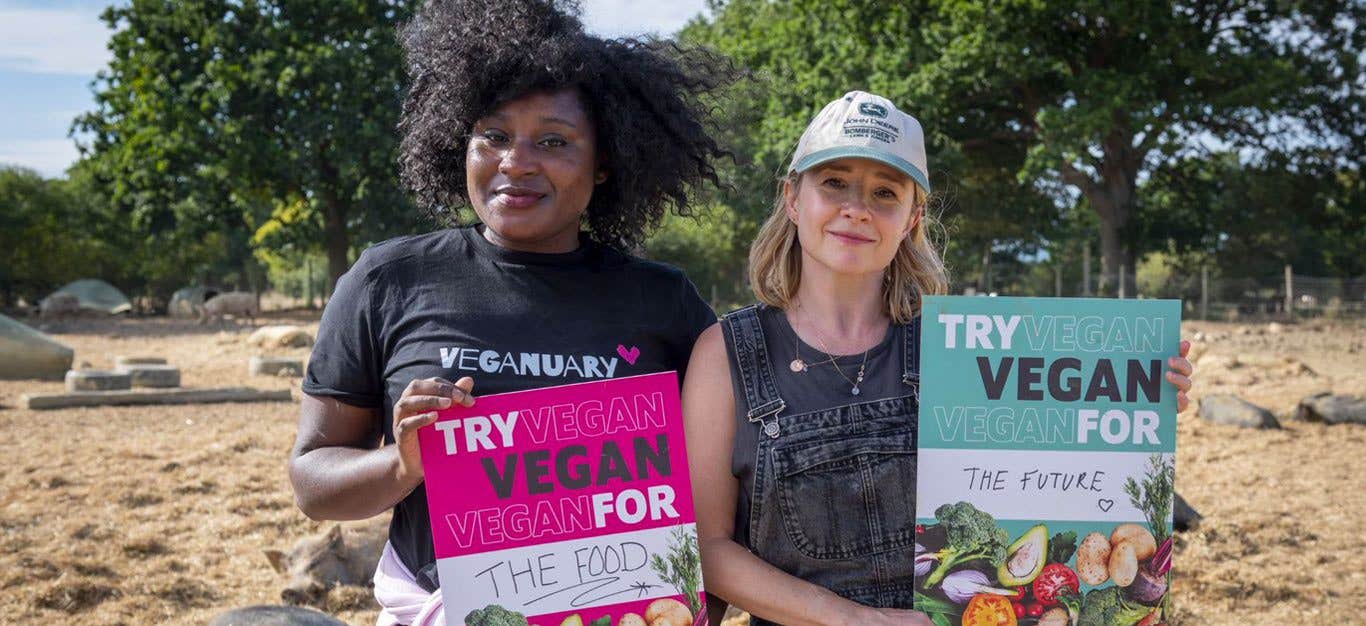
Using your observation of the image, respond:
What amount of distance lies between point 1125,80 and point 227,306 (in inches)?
836

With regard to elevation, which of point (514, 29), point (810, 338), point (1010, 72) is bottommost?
point (810, 338)

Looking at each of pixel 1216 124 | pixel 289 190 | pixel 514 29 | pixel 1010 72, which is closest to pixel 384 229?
pixel 289 190

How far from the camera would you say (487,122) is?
8.14ft

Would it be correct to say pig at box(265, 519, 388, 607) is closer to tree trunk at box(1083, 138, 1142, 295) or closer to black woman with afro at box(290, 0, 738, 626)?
black woman with afro at box(290, 0, 738, 626)

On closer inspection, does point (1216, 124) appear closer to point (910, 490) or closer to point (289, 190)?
point (289, 190)

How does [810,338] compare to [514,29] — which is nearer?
[810,338]

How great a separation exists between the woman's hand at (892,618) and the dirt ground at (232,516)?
3.75 meters

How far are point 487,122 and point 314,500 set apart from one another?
88 centimetres

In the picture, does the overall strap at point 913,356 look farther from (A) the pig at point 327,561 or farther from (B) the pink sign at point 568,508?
(A) the pig at point 327,561

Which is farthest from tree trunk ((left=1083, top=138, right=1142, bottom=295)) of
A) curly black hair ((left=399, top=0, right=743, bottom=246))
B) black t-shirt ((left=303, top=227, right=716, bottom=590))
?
black t-shirt ((left=303, top=227, right=716, bottom=590))

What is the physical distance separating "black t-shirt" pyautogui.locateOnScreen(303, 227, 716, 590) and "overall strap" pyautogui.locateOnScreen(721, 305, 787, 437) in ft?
0.78

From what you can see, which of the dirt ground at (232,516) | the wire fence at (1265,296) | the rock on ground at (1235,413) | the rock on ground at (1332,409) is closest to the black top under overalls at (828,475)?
the dirt ground at (232,516)

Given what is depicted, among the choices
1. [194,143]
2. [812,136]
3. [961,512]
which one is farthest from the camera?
[194,143]

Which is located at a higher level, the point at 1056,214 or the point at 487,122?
the point at 1056,214
